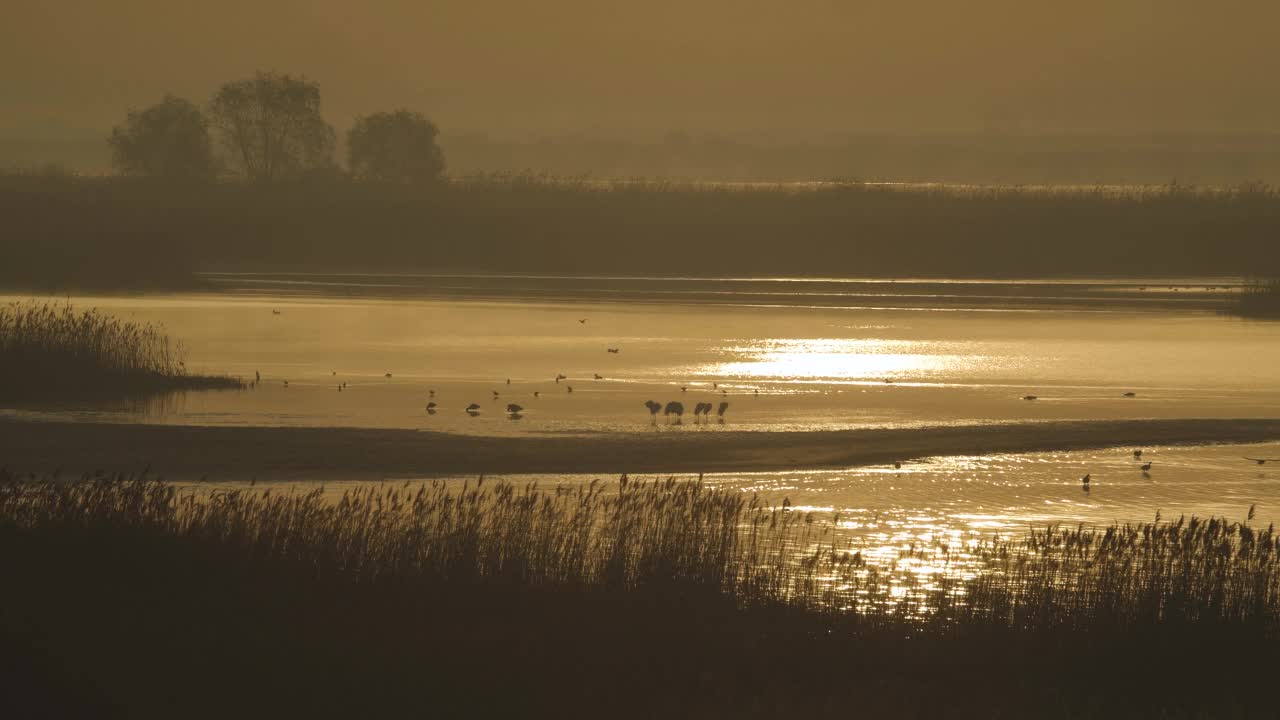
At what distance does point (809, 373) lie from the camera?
3017 centimetres

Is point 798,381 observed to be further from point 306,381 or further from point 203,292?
point 203,292

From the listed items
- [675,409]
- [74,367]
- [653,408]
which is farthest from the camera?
[74,367]

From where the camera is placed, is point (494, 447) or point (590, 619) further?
point (494, 447)

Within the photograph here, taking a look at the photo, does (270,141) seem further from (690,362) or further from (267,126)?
(690,362)

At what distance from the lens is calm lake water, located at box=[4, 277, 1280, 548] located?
18328 mm

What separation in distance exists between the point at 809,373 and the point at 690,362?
290 centimetres

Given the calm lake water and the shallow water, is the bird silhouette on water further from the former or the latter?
the shallow water

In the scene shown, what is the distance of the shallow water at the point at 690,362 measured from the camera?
2405 centimetres

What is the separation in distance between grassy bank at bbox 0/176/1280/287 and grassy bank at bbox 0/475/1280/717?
169 feet

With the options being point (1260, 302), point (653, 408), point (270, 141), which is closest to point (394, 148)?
point (270, 141)

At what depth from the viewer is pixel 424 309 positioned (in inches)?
1837

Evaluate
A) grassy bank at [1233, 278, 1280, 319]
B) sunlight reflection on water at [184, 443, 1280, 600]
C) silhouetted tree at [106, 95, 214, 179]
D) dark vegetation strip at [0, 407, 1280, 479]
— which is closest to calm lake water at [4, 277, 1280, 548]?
sunlight reflection on water at [184, 443, 1280, 600]

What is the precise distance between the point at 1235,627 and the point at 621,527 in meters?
4.67

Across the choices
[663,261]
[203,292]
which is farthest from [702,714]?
[663,261]
